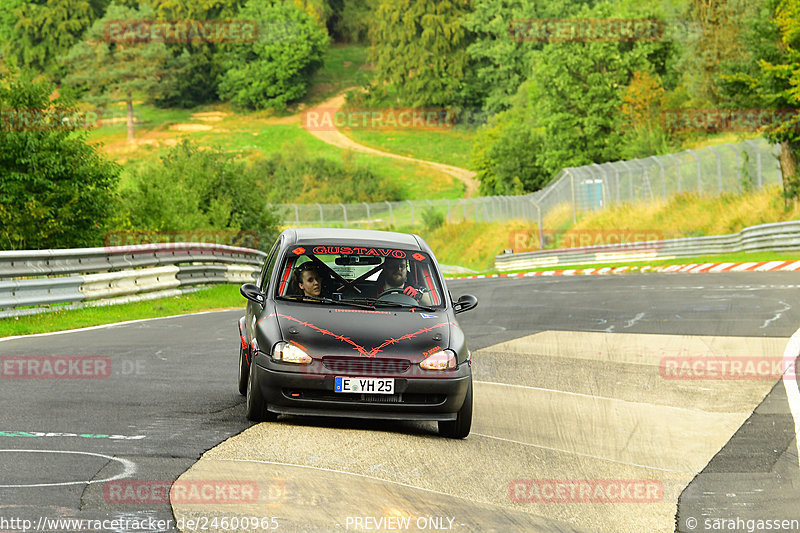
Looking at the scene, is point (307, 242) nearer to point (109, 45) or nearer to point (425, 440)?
point (425, 440)

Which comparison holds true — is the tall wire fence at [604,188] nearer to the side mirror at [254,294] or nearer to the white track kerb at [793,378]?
the white track kerb at [793,378]

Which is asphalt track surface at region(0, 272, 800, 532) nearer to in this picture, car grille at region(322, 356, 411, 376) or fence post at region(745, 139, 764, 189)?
car grille at region(322, 356, 411, 376)

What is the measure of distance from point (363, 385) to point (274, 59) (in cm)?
14174

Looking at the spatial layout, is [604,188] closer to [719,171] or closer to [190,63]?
[719,171]

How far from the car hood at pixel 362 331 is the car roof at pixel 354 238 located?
97 centimetres

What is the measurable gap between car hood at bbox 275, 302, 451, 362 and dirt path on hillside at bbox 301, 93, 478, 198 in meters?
96.8

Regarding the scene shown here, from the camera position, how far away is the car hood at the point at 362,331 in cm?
779

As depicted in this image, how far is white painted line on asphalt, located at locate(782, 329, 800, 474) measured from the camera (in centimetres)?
874

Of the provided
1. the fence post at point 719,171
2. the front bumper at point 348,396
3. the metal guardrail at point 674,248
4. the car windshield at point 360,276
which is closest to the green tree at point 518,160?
the metal guardrail at point 674,248

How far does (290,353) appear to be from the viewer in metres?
7.77
